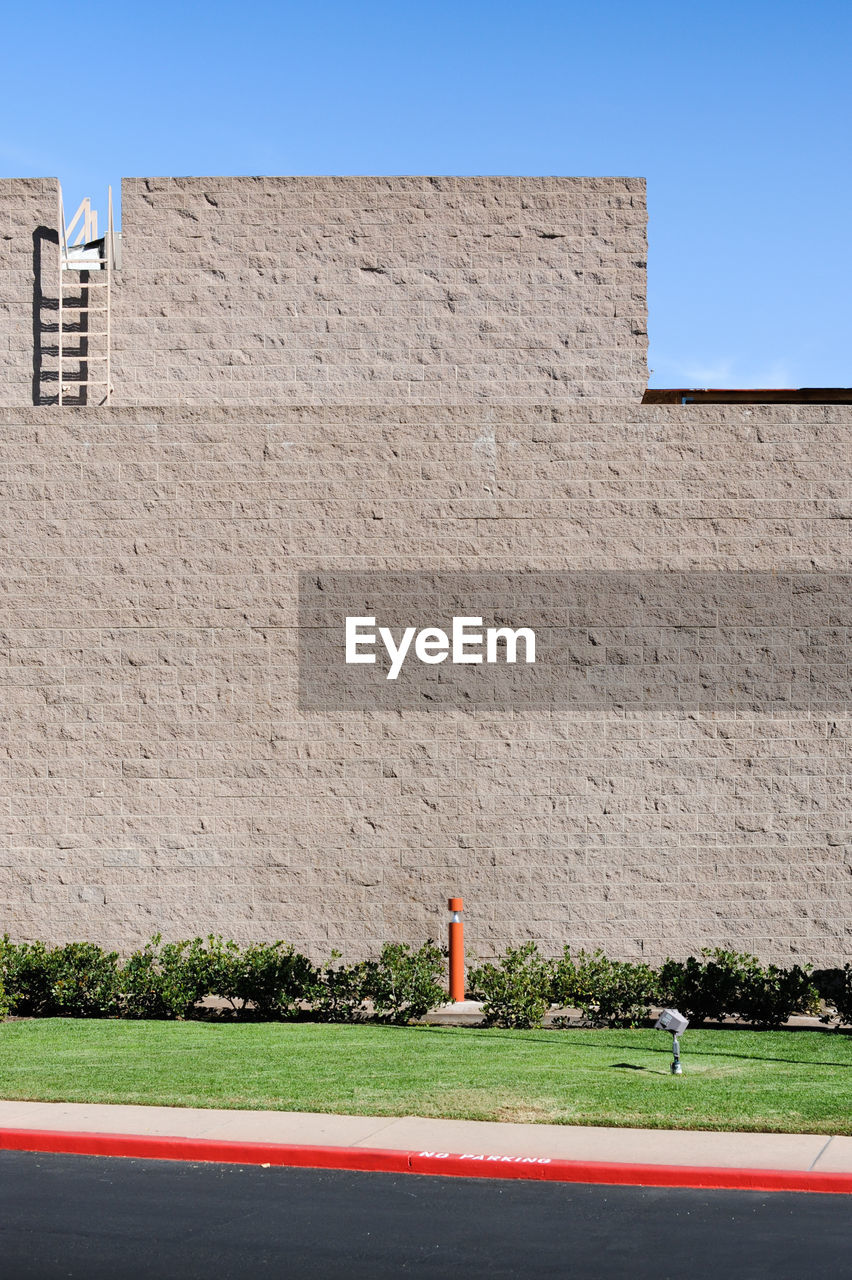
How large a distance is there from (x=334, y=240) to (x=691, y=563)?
19.1ft

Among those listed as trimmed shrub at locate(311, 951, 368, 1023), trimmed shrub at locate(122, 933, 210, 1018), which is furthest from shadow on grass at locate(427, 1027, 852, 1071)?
trimmed shrub at locate(122, 933, 210, 1018)

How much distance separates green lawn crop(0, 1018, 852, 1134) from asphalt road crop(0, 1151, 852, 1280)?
1.37 meters

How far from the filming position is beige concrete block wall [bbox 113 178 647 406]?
57.3ft

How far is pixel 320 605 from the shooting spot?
1608 cm

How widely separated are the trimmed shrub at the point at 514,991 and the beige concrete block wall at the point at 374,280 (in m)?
6.92

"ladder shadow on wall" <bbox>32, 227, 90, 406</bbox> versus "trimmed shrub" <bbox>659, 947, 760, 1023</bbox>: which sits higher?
"ladder shadow on wall" <bbox>32, 227, 90, 406</bbox>

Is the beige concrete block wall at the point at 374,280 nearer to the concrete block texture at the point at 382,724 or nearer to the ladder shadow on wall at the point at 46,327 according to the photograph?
the ladder shadow on wall at the point at 46,327

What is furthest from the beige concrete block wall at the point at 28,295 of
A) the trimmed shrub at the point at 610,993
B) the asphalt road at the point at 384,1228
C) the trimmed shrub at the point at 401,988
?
the asphalt road at the point at 384,1228

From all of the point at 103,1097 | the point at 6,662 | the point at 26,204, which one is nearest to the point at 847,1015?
the point at 103,1097

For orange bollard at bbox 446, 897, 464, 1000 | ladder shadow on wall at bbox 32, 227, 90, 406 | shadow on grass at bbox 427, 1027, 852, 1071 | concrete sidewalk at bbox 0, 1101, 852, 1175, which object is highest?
ladder shadow on wall at bbox 32, 227, 90, 406

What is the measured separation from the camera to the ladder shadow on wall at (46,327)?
17438 mm

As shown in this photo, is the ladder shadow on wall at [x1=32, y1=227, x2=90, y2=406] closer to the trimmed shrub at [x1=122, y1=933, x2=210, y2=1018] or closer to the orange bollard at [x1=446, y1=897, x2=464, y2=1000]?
the trimmed shrub at [x1=122, y1=933, x2=210, y2=1018]

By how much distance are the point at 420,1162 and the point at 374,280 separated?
11160mm

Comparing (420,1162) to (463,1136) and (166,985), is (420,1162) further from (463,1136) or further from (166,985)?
(166,985)
